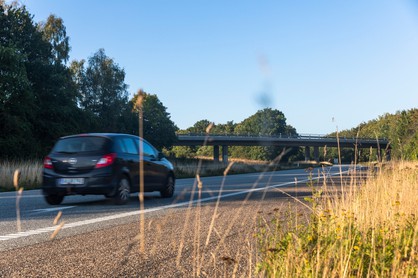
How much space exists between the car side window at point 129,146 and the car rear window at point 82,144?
64 cm

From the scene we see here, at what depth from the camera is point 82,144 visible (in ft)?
36.9

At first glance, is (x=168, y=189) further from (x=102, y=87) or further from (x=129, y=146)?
(x=102, y=87)

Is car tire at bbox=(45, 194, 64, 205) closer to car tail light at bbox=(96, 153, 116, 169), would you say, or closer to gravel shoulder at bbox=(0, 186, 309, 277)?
car tail light at bbox=(96, 153, 116, 169)

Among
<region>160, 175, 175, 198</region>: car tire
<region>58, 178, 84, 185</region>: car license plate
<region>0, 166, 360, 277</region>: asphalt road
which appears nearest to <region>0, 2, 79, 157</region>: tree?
<region>160, 175, 175, 198</region>: car tire

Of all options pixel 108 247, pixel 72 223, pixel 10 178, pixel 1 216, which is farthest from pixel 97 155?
pixel 10 178

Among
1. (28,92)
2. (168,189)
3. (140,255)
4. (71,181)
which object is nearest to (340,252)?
(140,255)

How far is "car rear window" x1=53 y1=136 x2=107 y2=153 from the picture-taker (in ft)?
36.6

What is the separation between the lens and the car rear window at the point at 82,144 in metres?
11.1

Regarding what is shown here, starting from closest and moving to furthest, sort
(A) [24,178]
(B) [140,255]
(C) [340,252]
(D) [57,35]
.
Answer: (C) [340,252], (B) [140,255], (A) [24,178], (D) [57,35]

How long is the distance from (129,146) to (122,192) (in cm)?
127

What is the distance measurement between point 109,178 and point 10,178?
364 inches

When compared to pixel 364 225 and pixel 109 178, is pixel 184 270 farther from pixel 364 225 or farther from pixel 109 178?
pixel 109 178

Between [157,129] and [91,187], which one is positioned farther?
[157,129]

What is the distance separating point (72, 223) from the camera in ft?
25.3
